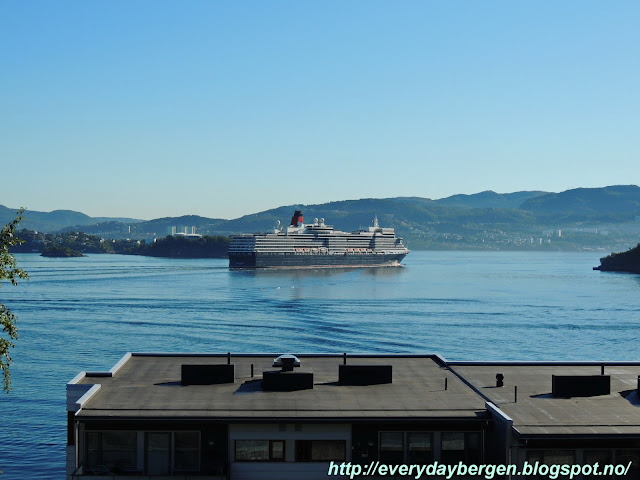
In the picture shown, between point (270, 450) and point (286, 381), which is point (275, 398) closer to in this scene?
point (286, 381)

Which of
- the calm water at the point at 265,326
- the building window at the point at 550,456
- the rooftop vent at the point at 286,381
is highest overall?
the rooftop vent at the point at 286,381

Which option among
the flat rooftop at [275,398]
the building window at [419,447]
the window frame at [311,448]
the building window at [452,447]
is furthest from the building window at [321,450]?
the building window at [452,447]

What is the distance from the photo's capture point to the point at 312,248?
397ft

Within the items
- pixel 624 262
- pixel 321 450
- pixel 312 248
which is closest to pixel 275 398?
pixel 321 450

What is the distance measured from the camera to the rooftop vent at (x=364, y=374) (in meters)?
14.4

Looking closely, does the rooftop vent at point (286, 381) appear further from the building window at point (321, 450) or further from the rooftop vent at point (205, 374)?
the building window at point (321, 450)

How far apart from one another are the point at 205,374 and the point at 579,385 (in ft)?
18.7

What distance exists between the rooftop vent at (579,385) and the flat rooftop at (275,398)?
121 centimetres

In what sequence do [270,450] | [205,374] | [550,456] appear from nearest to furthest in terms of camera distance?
[550,456], [270,450], [205,374]

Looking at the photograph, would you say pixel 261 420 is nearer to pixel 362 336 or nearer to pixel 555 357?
pixel 555 357

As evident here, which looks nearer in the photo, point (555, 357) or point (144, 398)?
point (144, 398)

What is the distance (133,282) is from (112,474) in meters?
71.3

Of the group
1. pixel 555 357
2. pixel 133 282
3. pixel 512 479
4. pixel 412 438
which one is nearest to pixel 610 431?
pixel 512 479

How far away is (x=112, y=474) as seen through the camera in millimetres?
11766
